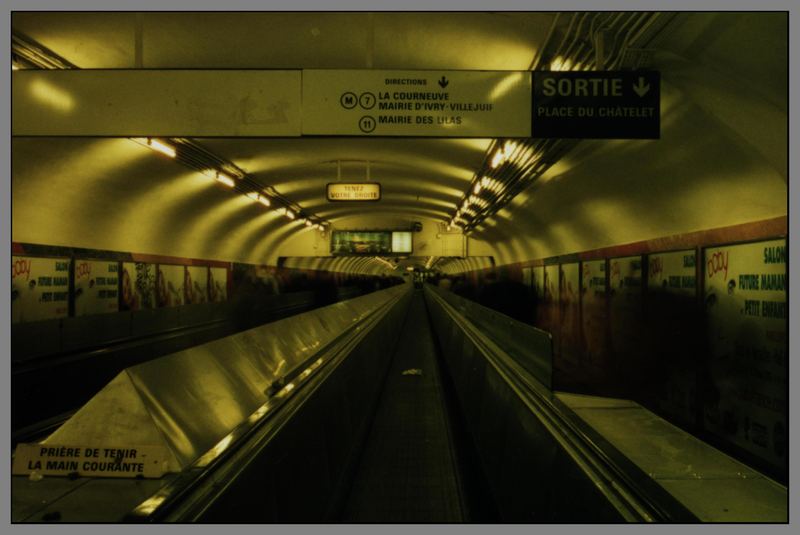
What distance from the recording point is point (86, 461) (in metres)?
2.49

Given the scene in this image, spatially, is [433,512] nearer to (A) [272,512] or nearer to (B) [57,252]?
(A) [272,512]

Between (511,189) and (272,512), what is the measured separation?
9.32 metres

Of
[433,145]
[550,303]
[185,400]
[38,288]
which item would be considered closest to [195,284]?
[38,288]

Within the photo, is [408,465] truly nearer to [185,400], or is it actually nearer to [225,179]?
[185,400]

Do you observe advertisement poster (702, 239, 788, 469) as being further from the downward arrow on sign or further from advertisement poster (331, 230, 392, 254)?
advertisement poster (331, 230, 392, 254)

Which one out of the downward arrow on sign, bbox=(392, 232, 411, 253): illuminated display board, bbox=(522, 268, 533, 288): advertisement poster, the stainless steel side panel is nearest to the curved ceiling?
the downward arrow on sign

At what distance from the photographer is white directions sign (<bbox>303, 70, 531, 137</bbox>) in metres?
4.85

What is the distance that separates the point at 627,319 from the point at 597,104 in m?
6.08

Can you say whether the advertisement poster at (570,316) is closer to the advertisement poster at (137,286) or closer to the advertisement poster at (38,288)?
the advertisement poster at (137,286)

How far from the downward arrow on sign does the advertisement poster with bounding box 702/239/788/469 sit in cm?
243

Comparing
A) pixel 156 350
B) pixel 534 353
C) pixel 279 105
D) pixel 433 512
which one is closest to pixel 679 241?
pixel 534 353

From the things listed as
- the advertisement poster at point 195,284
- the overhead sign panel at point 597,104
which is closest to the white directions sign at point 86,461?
the overhead sign panel at point 597,104

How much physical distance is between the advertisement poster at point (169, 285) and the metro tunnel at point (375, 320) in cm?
128

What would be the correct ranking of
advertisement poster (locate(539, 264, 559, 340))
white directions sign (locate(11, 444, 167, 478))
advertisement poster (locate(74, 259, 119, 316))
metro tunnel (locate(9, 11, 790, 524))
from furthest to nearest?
advertisement poster (locate(539, 264, 559, 340)), advertisement poster (locate(74, 259, 119, 316)), metro tunnel (locate(9, 11, 790, 524)), white directions sign (locate(11, 444, 167, 478))
